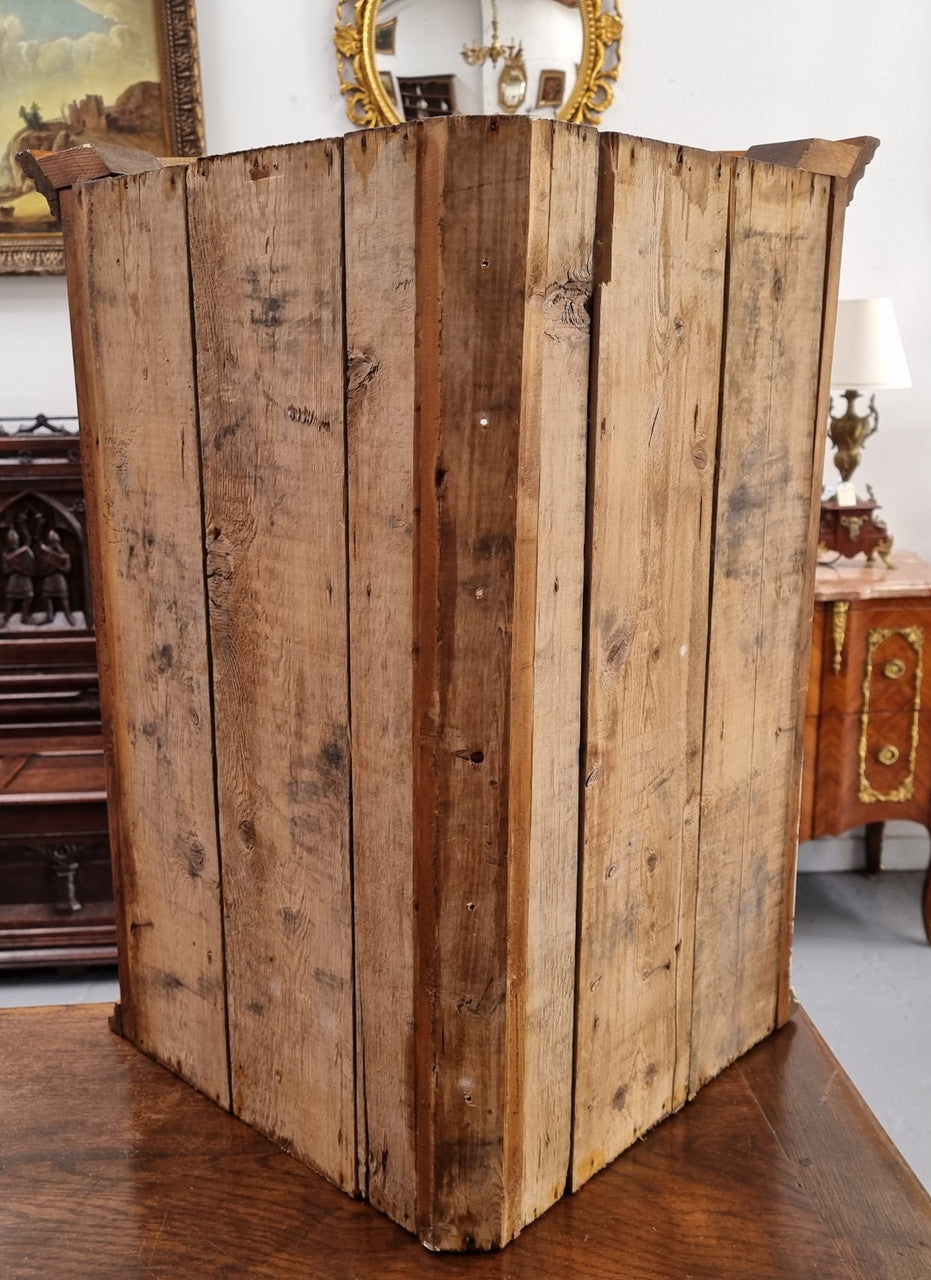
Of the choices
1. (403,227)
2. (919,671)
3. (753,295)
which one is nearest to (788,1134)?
(753,295)

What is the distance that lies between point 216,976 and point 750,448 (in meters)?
0.73

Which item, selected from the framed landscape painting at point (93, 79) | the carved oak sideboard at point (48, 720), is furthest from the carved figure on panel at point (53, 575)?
the framed landscape painting at point (93, 79)

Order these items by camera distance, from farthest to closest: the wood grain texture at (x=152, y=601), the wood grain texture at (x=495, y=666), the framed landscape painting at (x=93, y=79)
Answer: the framed landscape painting at (x=93, y=79) → the wood grain texture at (x=152, y=601) → the wood grain texture at (x=495, y=666)

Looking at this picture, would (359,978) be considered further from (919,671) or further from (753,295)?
(919,671)

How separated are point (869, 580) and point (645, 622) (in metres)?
1.86

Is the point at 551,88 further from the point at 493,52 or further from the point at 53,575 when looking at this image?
the point at 53,575

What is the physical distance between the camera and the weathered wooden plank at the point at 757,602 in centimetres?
101

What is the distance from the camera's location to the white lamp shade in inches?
101

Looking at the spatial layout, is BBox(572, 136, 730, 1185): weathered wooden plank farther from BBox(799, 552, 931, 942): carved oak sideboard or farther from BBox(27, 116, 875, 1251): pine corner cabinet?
BBox(799, 552, 931, 942): carved oak sideboard

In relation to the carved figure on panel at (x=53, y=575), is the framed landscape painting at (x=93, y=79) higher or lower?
higher

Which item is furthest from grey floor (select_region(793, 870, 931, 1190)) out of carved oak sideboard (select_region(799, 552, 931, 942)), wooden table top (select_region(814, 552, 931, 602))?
wooden table top (select_region(814, 552, 931, 602))

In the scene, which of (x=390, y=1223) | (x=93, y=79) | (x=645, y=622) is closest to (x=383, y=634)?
(x=645, y=622)

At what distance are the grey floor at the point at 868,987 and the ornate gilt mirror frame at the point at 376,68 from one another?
2.15 m

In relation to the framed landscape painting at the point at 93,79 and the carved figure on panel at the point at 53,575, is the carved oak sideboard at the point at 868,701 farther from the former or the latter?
the framed landscape painting at the point at 93,79
